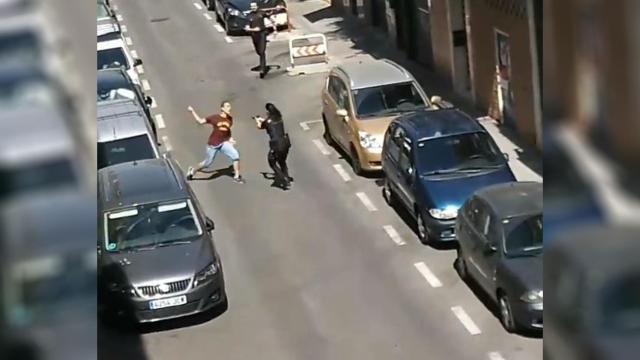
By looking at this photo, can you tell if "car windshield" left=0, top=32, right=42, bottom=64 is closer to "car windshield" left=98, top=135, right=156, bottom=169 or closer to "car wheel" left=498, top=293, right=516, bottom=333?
"car wheel" left=498, top=293, right=516, bottom=333

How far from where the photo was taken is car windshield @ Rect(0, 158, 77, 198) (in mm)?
1381

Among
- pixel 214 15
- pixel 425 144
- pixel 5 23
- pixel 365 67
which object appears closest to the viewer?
pixel 5 23

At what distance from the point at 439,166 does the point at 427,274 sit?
177 centimetres

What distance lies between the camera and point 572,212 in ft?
5.13

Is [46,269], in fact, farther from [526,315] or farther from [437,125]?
[437,125]

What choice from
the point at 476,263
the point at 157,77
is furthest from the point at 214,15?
the point at 476,263

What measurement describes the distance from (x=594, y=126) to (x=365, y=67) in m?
18.1

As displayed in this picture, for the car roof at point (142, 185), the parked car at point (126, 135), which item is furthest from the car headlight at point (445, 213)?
the parked car at point (126, 135)

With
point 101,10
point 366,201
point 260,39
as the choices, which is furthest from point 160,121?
point 101,10

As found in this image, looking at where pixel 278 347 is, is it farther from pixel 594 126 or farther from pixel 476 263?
pixel 594 126

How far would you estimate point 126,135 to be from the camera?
16.7m

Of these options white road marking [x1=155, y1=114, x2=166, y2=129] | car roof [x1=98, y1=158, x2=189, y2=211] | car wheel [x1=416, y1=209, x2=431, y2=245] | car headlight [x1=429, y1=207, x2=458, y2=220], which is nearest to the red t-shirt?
car roof [x1=98, y1=158, x2=189, y2=211]

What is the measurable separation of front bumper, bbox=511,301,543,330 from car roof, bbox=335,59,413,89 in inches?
309

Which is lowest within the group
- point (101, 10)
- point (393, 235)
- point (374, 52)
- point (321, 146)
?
point (374, 52)
